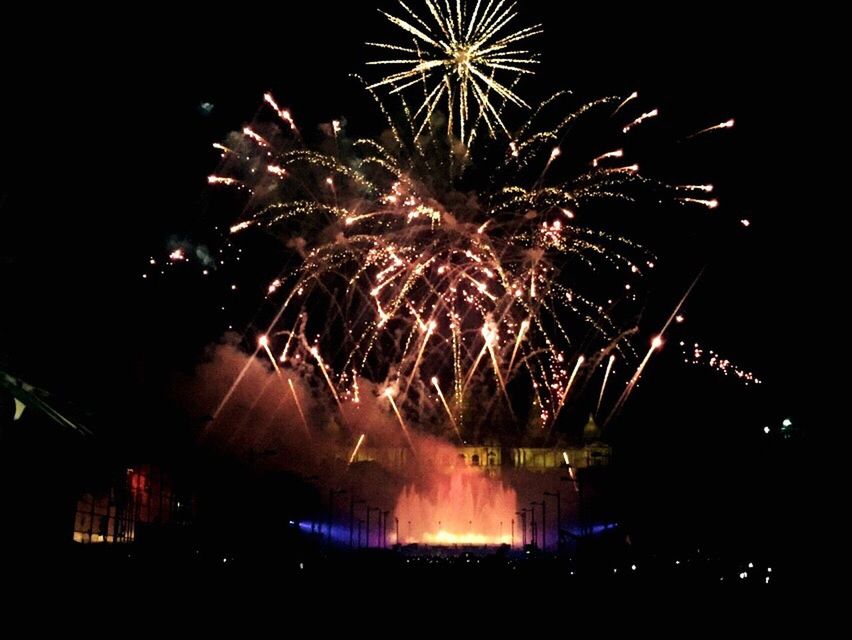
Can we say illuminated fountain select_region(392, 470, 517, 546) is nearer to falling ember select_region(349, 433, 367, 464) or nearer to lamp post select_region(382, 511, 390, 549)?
lamp post select_region(382, 511, 390, 549)

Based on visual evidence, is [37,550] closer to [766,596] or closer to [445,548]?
[766,596]

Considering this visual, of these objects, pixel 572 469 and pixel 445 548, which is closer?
pixel 445 548

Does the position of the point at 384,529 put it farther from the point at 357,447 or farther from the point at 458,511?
the point at 357,447

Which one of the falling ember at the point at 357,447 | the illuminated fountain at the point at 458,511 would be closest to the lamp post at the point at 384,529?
the illuminated fountain at the point at 458,511

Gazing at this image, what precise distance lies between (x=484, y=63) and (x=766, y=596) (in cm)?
1054

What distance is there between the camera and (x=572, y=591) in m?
13.6

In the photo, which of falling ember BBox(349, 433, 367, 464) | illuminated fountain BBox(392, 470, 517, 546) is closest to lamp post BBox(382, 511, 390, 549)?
illuminated fountain BBox(392, 470, 517, 546)

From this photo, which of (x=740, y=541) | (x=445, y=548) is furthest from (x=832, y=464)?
(x=445, y=548)

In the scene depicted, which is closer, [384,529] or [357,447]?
[357,447]

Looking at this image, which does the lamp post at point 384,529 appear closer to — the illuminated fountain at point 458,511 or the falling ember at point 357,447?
the illuminated fountain at point 458,511

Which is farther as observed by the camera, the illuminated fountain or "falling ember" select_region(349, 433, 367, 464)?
the illuminated fountain

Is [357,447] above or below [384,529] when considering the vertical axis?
above

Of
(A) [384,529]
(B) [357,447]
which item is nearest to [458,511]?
(A) [384,529]

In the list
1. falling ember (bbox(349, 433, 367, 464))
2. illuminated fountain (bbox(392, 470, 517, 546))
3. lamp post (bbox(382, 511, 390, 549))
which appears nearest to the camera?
falling ember (bbox(349, 433, 367, 464))
